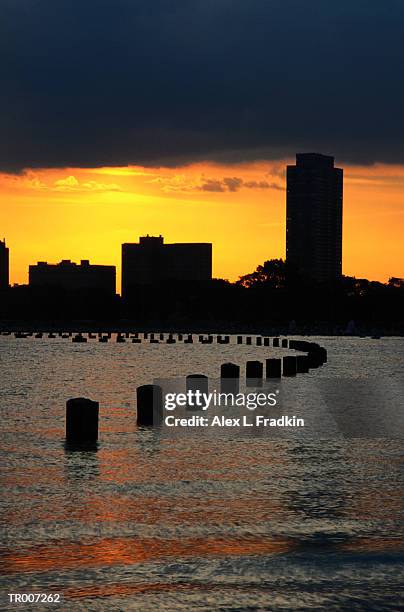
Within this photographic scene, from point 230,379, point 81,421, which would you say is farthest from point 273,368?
point 81,421

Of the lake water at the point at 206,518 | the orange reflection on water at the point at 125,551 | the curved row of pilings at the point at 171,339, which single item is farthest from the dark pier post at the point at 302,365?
the curved row of pilings at the point at 171,339

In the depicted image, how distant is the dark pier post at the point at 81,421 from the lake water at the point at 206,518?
475mm

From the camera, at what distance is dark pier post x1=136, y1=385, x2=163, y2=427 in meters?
24.8

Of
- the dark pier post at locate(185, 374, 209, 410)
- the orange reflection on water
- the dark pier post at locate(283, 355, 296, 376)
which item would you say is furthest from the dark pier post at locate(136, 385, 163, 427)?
the dark pier post at locate(283, 355, 296, 376)

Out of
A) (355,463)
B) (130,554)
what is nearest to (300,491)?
(355,463)

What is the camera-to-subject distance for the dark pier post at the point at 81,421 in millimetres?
20750

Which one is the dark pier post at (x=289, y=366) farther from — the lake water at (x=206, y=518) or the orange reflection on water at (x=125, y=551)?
the orange reflection on water at (x=125, y=551)

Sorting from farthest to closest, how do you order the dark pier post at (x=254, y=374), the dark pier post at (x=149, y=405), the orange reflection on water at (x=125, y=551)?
the dark pier post at (x=254, y=374)
the dark pier post at (x=149, y=405)
the orange reflection on water at (x=125, y=551)

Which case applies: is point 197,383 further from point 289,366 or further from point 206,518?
point 289,366

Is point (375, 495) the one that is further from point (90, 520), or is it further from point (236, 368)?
point (236, 368)

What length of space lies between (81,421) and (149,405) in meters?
4.06

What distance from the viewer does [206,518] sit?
1321 cm

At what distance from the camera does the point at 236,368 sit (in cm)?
3603

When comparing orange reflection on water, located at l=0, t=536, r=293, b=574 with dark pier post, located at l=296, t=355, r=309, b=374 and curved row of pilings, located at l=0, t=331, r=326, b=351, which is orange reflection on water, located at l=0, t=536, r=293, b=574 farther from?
curved row of pilings, located at l=0, t=331, r=326, b=351
